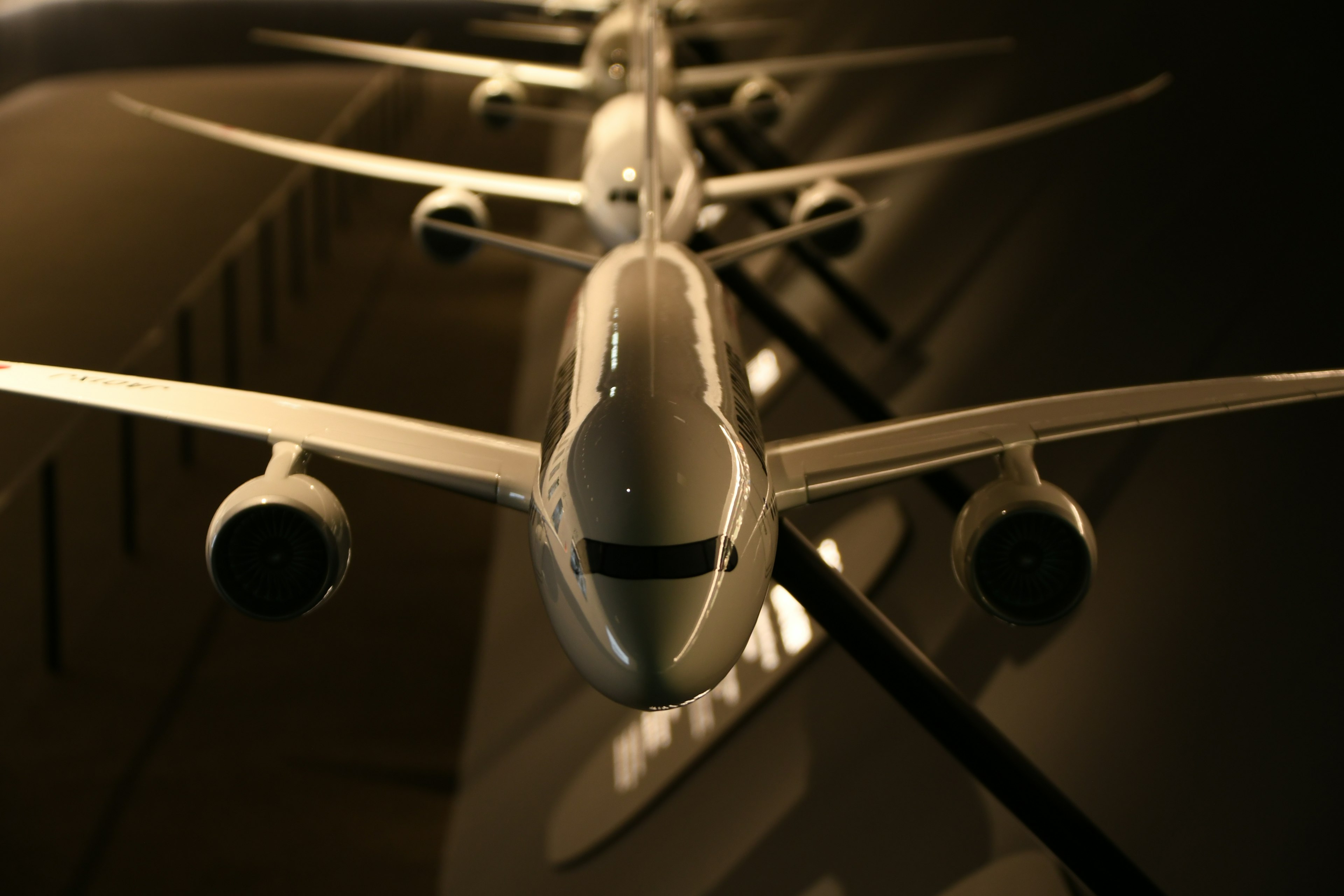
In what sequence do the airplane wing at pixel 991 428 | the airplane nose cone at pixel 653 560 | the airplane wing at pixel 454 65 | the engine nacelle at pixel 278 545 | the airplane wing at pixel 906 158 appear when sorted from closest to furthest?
the airplane nose cone at pixel 653 560, the engine nacelle at pixel 278 545, the airplane wing at pixel 991 428, the airplane wing at pixel 906 158, the airplane wing at pixel 454 65

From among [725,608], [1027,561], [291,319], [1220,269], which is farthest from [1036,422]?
[291,319]

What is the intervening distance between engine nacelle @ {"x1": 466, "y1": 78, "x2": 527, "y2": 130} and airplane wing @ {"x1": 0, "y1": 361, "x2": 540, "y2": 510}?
7418 mm

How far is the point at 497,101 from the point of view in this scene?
1022 cm

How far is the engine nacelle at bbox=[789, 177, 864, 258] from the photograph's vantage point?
266 inches

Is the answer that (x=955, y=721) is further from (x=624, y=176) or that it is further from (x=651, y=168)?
(x=624, y=176)

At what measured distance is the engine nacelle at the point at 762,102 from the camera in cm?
1029

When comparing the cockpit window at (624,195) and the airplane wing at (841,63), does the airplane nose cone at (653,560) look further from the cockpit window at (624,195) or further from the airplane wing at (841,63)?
the airplane wing at (841,63)

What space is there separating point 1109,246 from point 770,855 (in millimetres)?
3989

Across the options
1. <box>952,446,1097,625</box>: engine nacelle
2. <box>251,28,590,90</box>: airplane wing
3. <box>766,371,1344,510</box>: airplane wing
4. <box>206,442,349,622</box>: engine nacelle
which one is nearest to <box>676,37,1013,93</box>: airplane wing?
<box>251,28,590,90</box>: airplane wing

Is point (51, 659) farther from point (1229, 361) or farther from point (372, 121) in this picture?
point (372, 121)

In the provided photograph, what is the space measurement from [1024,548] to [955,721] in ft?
2.18

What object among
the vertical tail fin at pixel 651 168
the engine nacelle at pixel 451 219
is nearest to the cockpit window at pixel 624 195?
the engine nacelle at pixel 451 219

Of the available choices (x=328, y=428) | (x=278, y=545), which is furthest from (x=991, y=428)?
(x=278, y=545)

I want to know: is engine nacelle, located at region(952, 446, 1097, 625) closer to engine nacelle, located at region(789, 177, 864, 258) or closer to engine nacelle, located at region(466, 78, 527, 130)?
engine nacelle, located at region(789, 177, 864, 258)
